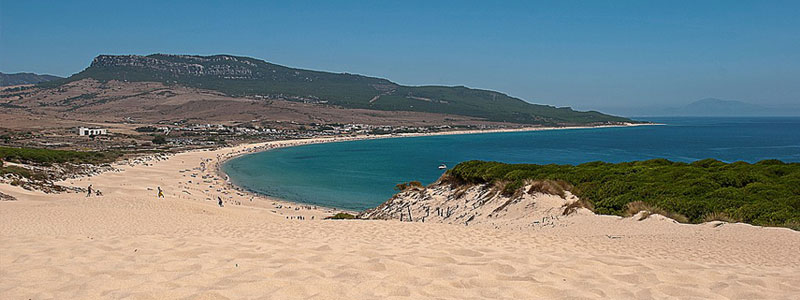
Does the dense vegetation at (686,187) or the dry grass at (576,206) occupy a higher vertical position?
the dense vegetation at (686,187)

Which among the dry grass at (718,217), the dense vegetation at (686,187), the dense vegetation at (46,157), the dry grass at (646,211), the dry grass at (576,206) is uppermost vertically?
the dense vegetation at (686,187)

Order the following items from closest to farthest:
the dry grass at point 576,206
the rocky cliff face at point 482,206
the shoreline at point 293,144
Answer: the dry grass at point 576,206, the rocky cliff face at point 482,206, the shoreline at point 293,144

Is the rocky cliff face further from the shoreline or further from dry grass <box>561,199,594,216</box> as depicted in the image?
the shoreline

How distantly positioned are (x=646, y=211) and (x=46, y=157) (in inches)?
2018

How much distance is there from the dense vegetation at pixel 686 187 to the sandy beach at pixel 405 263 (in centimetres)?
127

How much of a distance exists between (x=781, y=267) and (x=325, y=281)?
7123 millimetres

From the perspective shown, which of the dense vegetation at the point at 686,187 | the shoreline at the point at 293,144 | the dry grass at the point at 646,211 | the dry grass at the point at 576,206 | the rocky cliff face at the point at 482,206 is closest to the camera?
the dense vegetation at the point at 686,187

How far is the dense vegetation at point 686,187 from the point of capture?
12.5 meters

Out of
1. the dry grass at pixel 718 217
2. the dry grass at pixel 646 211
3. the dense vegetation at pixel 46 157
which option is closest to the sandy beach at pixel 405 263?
the dry grass at pixel 646 211

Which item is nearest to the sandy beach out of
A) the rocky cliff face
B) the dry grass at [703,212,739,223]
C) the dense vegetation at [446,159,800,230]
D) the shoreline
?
the dry grass at [703,212,739,223]

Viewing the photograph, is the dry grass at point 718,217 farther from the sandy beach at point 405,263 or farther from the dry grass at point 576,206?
the dry grass at point 576,206

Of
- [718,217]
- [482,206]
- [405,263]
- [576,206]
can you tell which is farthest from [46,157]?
[718,217]

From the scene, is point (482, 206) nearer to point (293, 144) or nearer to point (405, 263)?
point (405, 263)

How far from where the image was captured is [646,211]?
1364cm
